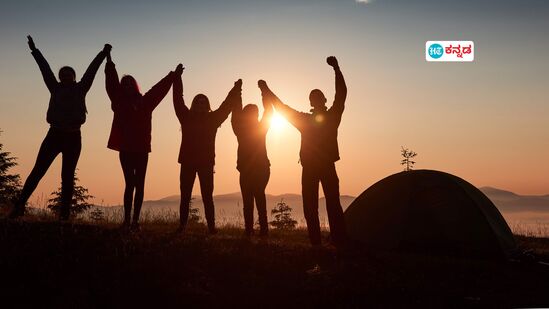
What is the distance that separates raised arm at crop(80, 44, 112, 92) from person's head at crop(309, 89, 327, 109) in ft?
13.4

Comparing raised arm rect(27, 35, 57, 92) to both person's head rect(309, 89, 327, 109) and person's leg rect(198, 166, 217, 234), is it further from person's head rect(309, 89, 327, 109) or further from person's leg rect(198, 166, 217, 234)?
person's head rect(309, 89, 327, 109)

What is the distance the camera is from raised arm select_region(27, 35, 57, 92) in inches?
404

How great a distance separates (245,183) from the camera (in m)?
11.4

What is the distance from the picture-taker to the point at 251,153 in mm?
11422

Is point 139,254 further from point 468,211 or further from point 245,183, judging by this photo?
point 468,211

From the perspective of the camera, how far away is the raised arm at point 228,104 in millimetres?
11203

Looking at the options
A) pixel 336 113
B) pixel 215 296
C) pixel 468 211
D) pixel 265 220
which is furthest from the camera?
pixel 468 211

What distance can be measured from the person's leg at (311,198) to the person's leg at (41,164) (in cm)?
483

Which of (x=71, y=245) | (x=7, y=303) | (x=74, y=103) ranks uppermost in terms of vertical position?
(x=74, y=103)

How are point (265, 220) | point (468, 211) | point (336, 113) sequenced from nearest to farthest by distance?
point (336, 113), point (265, 220), point (468, 211)

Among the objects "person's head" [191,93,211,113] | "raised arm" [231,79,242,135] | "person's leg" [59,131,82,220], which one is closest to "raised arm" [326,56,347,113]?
"raised arm" [231,79,242,135]

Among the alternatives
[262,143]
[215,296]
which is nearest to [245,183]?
[262,143]

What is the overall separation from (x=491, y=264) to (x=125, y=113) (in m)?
8.08

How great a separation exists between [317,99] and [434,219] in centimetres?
443
